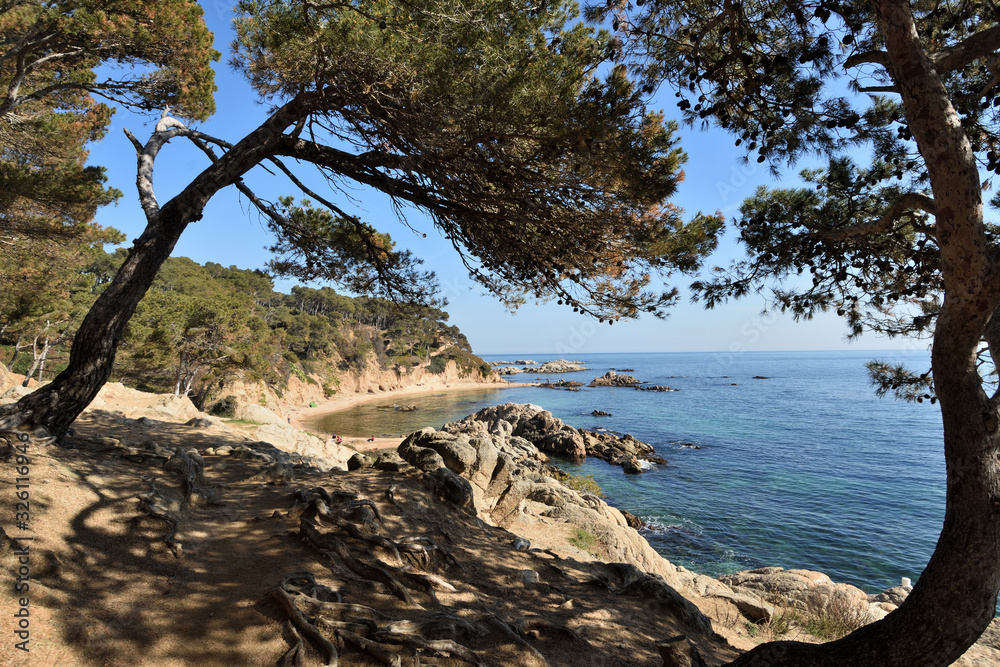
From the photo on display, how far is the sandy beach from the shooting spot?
26844 millimetres

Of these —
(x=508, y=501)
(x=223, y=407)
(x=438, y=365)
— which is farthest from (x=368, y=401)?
(x=508, y=501)

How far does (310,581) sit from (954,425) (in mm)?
5002

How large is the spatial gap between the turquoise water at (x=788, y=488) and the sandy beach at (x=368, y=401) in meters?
8.15

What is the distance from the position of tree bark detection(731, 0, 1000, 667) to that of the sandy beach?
23.2m

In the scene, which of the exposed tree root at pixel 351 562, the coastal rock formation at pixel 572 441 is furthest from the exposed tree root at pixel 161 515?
the coastal rock formation at pixel 572 441

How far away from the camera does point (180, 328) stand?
20828 mm

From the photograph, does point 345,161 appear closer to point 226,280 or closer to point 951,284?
point 951,284

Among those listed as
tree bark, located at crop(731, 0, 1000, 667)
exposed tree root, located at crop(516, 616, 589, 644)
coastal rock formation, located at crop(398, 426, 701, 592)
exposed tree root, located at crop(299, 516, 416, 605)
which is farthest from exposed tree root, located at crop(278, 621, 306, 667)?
coastal rock formation, located at crop(398, 426, 701, 592)

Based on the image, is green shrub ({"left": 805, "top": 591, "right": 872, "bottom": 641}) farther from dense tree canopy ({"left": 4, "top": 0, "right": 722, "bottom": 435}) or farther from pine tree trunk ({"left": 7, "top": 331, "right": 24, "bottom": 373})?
pine tree trunk ({"left": 7, "top": 331, "right": 24, "bottom": 373})

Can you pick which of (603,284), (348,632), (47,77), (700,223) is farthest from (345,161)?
(47,77)

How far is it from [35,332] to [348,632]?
2355cm

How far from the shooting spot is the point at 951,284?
9.92ft

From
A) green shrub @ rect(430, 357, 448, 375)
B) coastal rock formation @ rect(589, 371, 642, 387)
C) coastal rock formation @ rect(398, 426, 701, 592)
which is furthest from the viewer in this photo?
coastal rock formation @ rect(589, 371, 642, 387)

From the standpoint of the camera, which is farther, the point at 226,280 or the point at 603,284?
the point at 226,280
